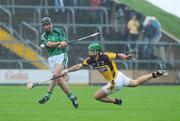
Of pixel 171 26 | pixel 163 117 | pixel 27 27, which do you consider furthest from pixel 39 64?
pixel 163 117

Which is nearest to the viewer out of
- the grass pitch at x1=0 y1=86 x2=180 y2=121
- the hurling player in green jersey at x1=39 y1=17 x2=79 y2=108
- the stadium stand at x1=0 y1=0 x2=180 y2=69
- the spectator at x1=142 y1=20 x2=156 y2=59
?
the grass pitch at x1=0 y1=86 x2=180 y2=121

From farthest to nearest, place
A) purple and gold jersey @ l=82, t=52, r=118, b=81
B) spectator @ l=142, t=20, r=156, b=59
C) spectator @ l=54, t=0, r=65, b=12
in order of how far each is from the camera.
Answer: spectator @ l=54, t=0, r=65, b=12 < spectator @ l=142, t=20, r=156, b=59 < purple and gold jersey @ l=82, t=52, r=118, b=81

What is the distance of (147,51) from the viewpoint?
121 ft

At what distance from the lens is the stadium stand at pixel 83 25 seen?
35781 mm

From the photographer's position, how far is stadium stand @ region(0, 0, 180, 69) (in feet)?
117

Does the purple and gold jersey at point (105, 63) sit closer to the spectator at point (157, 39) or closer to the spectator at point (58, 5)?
the spectator at point (157, 39)

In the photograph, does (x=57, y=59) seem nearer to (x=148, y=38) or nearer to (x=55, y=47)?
(x=55, y=47)

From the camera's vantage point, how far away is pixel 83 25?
37.1 meters

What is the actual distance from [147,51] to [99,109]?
1971 cm

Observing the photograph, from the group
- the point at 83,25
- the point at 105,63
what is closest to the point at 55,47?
the point at 105,63

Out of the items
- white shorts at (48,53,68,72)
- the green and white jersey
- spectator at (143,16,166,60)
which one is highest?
the green and white jersey

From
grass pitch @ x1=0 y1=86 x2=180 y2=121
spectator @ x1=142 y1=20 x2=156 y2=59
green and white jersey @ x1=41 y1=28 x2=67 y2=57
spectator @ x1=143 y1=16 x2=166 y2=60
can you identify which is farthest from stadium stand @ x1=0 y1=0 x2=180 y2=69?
green and white jersey @ x1=41 y1=28 x2=67 y2=57

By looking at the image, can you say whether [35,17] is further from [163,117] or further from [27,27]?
[163,117]

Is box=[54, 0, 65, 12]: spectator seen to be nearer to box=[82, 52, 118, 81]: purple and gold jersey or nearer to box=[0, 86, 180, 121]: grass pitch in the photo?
box=[0, 86, 180, 121]: grass pitch
